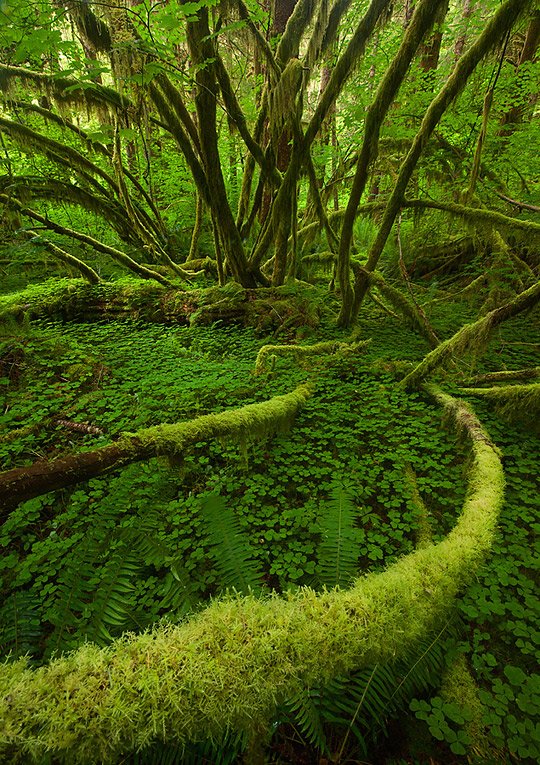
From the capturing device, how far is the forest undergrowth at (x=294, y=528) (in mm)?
1469

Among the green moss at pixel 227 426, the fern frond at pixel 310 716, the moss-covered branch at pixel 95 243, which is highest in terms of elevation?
the moss-covered branch at pixel 95 243

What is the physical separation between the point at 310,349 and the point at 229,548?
119 inches

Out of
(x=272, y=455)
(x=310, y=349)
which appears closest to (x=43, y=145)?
(x=310, y=349)

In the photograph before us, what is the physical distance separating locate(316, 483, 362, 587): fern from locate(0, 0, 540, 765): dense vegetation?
2 cm

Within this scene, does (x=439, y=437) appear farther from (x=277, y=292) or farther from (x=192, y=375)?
(x=277, y=292)

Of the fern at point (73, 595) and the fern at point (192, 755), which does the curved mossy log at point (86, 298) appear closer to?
the fern at point (73, 595)

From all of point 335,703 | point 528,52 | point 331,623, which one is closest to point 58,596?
point 335,703

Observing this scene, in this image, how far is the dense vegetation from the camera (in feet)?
3.49

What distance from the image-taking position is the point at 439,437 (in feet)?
10.4

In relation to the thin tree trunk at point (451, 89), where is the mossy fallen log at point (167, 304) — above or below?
below

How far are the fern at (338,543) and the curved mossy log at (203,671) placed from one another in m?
0.69

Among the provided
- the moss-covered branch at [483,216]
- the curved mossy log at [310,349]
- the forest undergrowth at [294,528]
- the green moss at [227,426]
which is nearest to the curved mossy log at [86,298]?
the forest undergrowth at [294,528]

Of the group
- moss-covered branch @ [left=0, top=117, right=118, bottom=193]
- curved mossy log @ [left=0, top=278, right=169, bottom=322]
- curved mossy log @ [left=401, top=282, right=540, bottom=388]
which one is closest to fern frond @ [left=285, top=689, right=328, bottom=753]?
curved mossy log @ [left=401, top=282, right=540, bottom=388]

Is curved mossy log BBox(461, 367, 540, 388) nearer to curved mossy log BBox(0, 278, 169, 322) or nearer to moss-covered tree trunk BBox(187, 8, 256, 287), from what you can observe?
moss-covered tree trunk BBox(187, 8, 256, 287)
